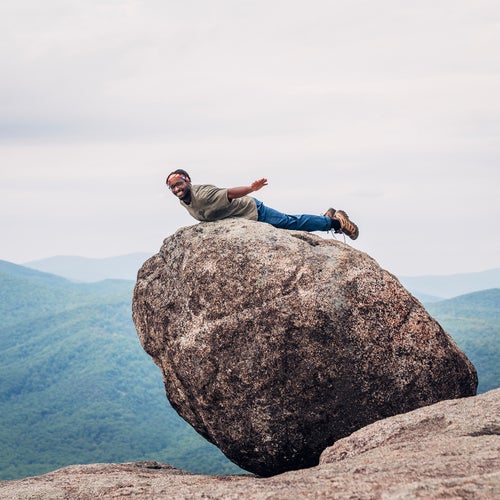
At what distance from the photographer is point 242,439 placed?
15.4 metres

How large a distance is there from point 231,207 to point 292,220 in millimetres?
1767

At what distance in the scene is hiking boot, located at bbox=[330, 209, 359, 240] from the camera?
59.4 ft

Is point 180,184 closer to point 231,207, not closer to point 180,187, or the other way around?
point 180,187

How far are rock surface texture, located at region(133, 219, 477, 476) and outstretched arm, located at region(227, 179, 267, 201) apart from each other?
114 centimetres

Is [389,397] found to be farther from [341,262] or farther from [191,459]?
[191,459]

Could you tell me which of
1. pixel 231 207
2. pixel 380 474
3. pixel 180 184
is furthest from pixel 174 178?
pixel 380 474

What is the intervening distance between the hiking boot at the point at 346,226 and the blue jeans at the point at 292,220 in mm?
350

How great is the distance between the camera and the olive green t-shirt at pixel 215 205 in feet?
55.5

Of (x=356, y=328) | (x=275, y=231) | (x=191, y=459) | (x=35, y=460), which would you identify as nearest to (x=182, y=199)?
(x=275, y=231)

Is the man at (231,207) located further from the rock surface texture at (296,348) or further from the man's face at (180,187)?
the rock surface texture at (296,348)

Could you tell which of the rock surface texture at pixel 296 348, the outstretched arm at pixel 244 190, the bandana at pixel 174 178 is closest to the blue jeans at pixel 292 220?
the outstretched arm at pixel 244 190

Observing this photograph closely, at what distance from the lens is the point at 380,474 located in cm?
907

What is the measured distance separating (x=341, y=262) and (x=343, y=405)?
3.29m

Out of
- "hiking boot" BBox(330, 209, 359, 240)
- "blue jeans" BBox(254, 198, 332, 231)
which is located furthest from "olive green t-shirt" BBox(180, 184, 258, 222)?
"hiking boot" BBox(330, 209, 359, 240)
